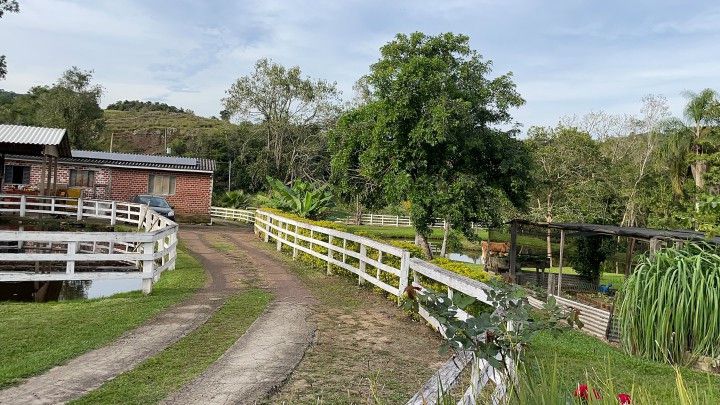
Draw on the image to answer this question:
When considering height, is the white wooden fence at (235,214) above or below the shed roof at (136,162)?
below

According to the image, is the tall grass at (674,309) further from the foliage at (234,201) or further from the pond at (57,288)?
the foliage at (234,201)

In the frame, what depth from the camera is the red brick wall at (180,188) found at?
31672mm

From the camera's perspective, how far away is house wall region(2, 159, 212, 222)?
3083 cm

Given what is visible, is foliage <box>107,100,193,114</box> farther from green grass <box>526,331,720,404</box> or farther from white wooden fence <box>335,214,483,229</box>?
green grass <box>526,331,720,404</box>

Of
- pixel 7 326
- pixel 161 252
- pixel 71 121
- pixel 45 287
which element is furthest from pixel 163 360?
pixel 71 121

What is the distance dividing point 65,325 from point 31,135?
58.6 feet

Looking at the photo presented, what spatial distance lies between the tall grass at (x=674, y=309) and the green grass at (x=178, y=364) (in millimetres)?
5532

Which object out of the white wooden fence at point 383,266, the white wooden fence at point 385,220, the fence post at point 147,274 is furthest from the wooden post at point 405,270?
the white wooden fence at point 385,220

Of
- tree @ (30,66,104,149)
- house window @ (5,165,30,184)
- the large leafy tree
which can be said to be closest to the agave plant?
the large leafy tree

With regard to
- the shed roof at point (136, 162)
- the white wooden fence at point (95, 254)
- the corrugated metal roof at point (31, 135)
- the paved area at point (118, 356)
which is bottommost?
the paved area at point (118, 356)

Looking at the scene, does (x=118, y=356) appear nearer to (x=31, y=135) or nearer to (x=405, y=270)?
(x=405, y=270)

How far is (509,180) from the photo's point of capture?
1933 cm

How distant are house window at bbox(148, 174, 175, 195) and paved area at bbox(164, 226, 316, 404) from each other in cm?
2426

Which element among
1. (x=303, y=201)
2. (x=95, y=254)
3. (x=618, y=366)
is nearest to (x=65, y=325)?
(x=95, y=254)
